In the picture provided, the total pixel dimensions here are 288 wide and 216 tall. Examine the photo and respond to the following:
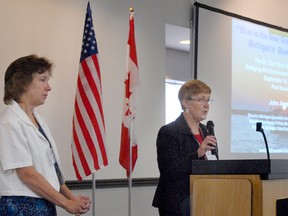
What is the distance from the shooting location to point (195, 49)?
16.3 ft

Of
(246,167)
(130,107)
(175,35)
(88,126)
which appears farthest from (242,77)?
(246,167)

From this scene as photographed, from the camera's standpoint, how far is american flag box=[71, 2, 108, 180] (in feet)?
11.5

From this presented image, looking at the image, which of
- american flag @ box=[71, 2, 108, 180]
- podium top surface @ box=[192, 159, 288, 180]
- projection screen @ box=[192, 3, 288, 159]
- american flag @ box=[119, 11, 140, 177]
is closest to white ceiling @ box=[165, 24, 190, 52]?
projection screen @ box=[192, 3, 288, 159]

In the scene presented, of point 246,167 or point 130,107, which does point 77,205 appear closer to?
point 246,167

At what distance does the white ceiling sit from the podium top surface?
A: 324cm

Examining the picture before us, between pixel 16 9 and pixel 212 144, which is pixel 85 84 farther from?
pixel 212 144

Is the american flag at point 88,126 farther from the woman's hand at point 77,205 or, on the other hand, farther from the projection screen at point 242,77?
the projection screen at point 242,77

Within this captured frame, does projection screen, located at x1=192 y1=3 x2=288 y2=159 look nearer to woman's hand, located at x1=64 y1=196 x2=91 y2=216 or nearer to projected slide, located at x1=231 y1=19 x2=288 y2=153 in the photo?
projected slide, located at x1=231 y1=19 x2=288 y2=153

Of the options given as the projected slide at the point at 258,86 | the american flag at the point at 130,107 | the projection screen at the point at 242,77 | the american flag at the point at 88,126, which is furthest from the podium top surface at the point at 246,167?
the projected slide at the point at 258,86

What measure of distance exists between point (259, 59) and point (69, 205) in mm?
3842

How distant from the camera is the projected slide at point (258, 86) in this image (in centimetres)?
541

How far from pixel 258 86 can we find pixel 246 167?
13.1 ft

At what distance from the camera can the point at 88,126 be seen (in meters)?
3.52

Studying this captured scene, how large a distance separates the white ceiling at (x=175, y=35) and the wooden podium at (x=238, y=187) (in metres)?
3.29
